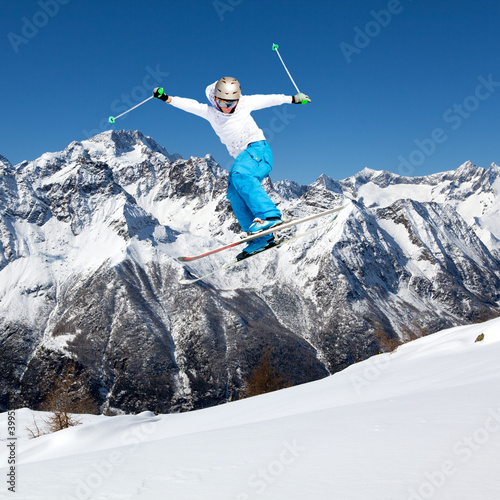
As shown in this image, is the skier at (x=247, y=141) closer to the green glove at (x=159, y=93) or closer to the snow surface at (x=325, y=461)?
the green glove at (x=159, y=93)

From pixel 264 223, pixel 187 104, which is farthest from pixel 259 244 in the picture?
pixel 187 104

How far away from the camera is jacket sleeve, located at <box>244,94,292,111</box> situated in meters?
8.14

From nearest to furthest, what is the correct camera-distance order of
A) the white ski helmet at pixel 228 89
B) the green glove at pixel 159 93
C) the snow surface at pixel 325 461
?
the snow surface at pixel 325 461 → the white ski helmet at pixel 228 89 → the green glove at pixel 159 93

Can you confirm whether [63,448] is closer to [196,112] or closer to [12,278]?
[196,112]

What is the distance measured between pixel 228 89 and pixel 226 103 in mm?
321

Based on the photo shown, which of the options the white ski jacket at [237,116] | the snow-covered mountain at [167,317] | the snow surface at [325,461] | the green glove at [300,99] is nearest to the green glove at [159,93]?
the white ski jacket at [237,116]

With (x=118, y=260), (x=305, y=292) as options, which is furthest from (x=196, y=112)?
(x=305, y=292)

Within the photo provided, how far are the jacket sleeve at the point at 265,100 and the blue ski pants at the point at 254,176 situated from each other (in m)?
0.75

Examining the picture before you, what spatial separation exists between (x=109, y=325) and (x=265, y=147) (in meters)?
147

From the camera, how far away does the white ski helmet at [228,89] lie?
23.7 feet

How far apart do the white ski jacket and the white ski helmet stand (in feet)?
1.97

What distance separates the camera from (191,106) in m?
8.03

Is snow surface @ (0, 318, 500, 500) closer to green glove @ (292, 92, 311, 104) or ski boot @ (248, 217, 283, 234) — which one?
ski boot @ (248, 217, 283, 234)

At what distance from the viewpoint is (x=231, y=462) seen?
4629mm
